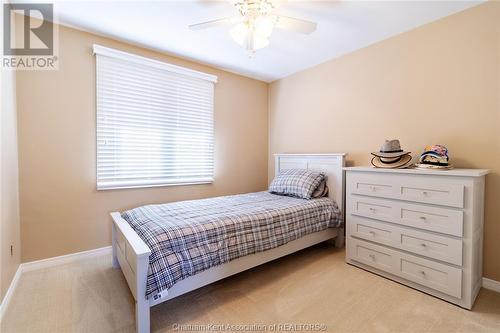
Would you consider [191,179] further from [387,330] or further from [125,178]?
[387,330]

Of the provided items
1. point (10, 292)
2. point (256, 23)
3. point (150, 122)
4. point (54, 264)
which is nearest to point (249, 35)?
point (256, 23)

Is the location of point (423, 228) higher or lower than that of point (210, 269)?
higher

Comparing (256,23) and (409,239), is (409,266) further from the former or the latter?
(256,23)

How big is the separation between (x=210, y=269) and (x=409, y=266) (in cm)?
169

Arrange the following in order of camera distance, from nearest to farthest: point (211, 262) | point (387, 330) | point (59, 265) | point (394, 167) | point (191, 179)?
Result: point (387, 330)
point (211, 262)
point (394, 167)
point (59, 265)
point (191, 179)

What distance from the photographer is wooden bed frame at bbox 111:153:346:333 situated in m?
1.41

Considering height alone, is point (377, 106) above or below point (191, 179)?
above

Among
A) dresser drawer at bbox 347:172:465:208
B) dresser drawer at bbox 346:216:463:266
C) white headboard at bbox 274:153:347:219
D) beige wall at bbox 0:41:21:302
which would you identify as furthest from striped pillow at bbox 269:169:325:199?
beige wall at bbox 0:41:21:302

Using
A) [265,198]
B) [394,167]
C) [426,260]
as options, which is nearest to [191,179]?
[265,198]

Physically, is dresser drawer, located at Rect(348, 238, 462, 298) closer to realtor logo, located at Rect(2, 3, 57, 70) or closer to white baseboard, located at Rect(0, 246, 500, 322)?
white baseboard, located at Rect(0, 246, 500, 322)

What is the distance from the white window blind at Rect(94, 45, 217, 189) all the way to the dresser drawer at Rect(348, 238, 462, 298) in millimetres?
2149

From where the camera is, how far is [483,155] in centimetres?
199

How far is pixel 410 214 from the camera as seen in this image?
197 centimetres

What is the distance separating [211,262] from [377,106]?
2.48 m
